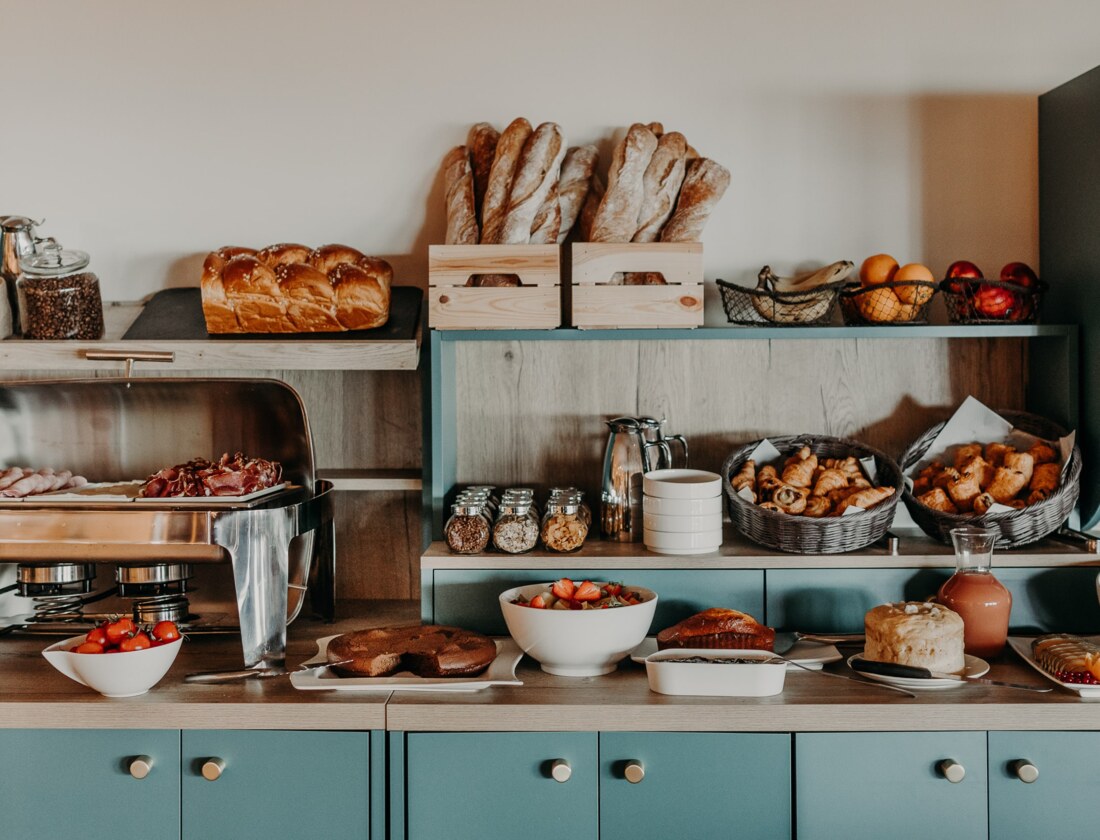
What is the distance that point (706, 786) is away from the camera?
6.11 feet

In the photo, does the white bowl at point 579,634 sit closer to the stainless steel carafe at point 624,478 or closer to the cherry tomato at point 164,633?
the stainless steel carafe at point 624,478

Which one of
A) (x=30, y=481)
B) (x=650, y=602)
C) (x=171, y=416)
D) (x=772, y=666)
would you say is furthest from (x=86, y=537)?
(x=772, y=666)

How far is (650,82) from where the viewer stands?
2.56m

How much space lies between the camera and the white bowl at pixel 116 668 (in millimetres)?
1877

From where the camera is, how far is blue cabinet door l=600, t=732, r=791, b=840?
1.86 m

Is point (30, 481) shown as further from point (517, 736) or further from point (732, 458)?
point (732, 458)

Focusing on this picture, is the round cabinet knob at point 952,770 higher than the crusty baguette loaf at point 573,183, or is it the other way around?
the crusty baguette loaf at point 573,183

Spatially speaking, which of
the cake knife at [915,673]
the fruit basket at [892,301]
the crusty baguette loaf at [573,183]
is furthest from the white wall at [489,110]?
the cake knife at [915,673]

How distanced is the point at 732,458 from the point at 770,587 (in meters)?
0.33

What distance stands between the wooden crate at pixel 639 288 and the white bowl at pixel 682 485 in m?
0.36

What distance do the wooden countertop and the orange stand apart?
948 millimetres

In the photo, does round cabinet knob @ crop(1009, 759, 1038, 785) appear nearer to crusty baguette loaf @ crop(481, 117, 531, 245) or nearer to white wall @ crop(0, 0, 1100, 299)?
white wall @ crop(0, 0, 1100, 299)

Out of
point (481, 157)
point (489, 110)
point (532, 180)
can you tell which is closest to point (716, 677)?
point (532, 180)

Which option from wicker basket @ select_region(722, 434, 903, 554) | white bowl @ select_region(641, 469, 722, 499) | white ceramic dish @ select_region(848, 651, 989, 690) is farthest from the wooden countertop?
white bowl @ select_region(641, 469, 722, 499)
